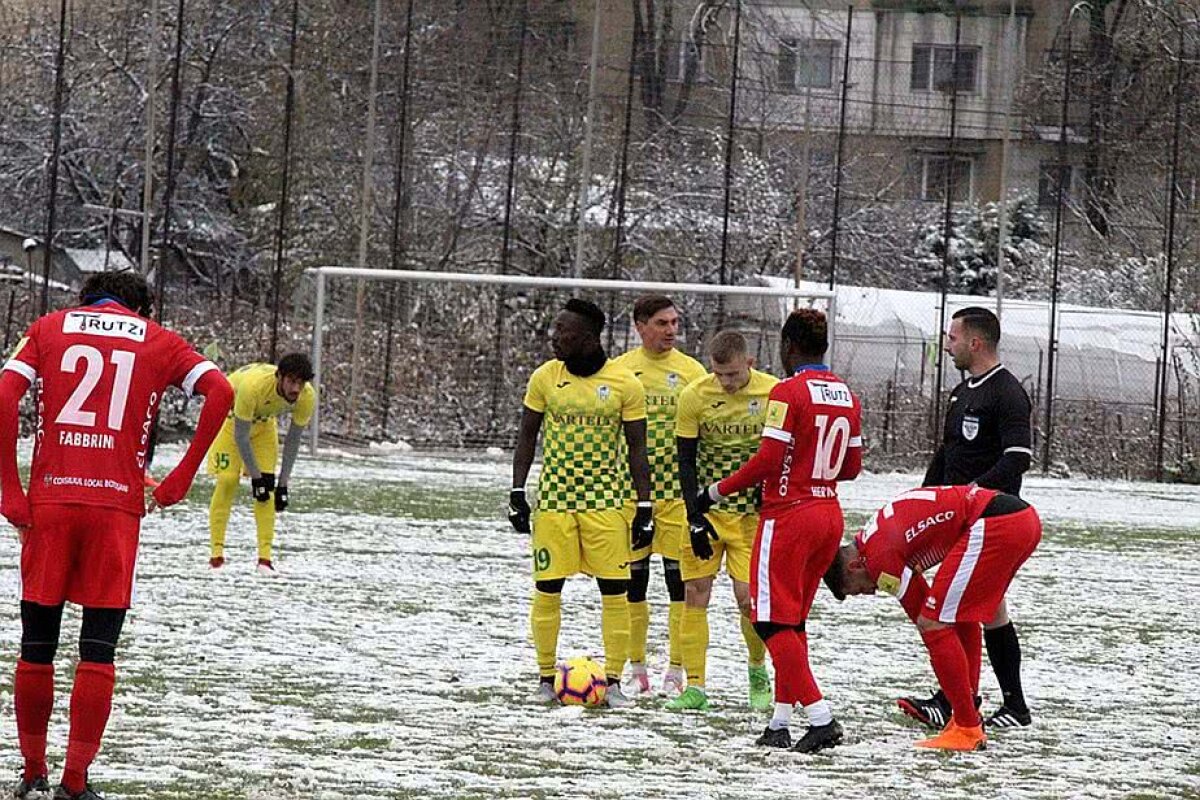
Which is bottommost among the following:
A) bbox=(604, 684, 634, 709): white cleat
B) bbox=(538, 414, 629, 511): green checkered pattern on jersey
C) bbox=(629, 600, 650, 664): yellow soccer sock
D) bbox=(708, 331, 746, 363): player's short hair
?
bbox=(604, 684, 634, 709): white cleat

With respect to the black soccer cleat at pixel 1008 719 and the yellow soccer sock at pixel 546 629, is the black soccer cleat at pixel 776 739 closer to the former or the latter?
the black soccer cleat at pixel 1008 719

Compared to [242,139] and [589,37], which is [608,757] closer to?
[589,37]

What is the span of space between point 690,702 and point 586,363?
1.55m

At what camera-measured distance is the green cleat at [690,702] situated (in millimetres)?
9188

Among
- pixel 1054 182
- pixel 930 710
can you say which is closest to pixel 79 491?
pixel 930 710

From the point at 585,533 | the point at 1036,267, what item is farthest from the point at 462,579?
the point at 1036,267

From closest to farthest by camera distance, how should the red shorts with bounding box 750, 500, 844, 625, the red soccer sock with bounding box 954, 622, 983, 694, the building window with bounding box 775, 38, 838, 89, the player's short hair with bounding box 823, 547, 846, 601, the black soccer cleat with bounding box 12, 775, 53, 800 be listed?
the black soccer cleat with bounding box 12, 775, 53, 800 → the red shorts with bounding box 750, 500, 844, 625 → the player's short hair with bounding box 823, 547, 846, 601 → the red soccer sock with bounding box 954, 622, 983, 694 → the building window with bounding box 775, 38, 838, 89

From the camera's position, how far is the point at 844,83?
101ft

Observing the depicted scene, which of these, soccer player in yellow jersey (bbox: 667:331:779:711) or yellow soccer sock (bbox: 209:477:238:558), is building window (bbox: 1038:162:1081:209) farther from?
soccer player in yellow jersey (bbox: 667:331:779:711)

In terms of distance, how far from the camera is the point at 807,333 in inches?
335

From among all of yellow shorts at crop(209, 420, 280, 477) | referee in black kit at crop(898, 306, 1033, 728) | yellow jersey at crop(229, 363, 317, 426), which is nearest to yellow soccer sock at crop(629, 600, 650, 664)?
Result: referee in black kit at crop(898, 306, 1033, 728)

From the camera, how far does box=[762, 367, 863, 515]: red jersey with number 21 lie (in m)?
8.34

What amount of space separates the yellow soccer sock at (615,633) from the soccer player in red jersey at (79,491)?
3015 mm

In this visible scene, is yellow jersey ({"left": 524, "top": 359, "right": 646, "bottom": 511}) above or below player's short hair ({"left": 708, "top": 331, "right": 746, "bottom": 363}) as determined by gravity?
below
